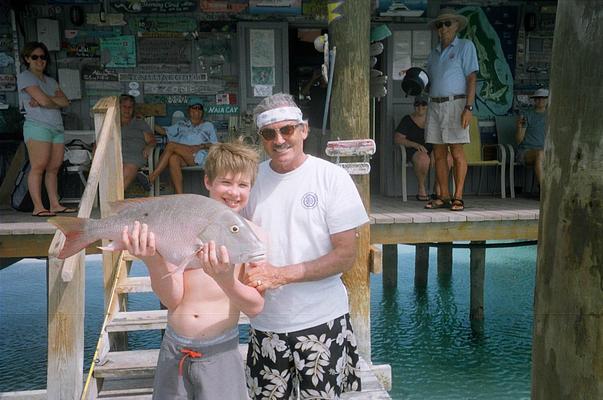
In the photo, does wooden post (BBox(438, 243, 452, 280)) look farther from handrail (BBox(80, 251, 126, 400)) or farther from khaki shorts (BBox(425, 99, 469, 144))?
handrail (BBox(80, 251, 126, 400))

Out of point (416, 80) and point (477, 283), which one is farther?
point (477, 283)

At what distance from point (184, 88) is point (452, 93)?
3.76m

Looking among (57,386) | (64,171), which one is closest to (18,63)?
(64,171)

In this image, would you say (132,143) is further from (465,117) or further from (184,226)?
(184,226)

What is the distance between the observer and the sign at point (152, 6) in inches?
299

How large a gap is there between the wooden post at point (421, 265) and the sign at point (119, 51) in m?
5.40

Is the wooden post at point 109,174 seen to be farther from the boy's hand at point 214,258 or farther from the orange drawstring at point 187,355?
the boy's hand at point 214,258

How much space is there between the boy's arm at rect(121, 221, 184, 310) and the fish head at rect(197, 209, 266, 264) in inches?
6.9

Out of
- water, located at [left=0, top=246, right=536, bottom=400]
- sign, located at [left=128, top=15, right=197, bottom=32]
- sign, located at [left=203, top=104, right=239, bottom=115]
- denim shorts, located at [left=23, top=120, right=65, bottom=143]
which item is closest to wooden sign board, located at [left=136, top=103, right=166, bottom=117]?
sign, located at [left=203, top=104, right=239, bottom=115]

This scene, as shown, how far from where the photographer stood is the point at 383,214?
5.65m

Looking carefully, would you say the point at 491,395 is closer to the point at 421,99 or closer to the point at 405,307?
the point at 405,307

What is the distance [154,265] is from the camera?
6.28 feet

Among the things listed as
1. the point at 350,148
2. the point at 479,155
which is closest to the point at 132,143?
the point at 350,148

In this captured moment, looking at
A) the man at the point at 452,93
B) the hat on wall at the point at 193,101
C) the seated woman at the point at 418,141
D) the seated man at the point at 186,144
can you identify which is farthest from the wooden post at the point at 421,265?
the hat on wall at the point at 193,101
